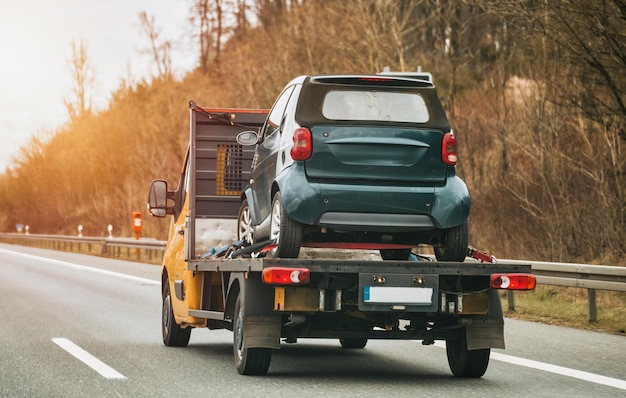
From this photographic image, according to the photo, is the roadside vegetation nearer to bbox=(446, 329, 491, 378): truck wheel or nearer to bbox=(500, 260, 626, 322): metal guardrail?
bbox=(500, 260, 626, 322): metal guardrail

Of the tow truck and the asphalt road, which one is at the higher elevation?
the tow truck

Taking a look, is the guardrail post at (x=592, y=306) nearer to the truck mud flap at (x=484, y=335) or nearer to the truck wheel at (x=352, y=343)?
the truck wheel at (x=352, y=343)

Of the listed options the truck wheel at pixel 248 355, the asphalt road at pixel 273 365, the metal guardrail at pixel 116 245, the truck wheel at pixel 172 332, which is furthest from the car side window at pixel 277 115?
the metal guardrail at pixel 116 245

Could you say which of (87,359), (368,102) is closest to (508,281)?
(368,102)

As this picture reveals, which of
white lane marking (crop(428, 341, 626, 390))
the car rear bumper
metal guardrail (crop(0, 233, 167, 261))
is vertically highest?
the car rear bumper

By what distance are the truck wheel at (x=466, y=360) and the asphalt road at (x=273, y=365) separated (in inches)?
3.9

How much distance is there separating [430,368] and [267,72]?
3000 cm

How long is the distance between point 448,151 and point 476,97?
87.2 ft

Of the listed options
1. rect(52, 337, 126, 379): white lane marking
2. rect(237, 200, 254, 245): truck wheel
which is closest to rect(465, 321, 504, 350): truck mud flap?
rect(237, 200, 254, 245): truck wheel

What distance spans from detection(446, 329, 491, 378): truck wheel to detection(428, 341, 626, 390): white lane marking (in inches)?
28.1

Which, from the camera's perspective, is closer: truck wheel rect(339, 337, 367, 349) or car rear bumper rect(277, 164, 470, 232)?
car rear bumper rect(277, 164, 470, 232)

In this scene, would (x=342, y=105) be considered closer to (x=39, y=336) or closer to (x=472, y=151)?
(x=39, y=336)

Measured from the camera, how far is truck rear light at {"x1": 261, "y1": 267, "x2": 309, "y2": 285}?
26.0ft

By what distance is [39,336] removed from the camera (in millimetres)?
12383
